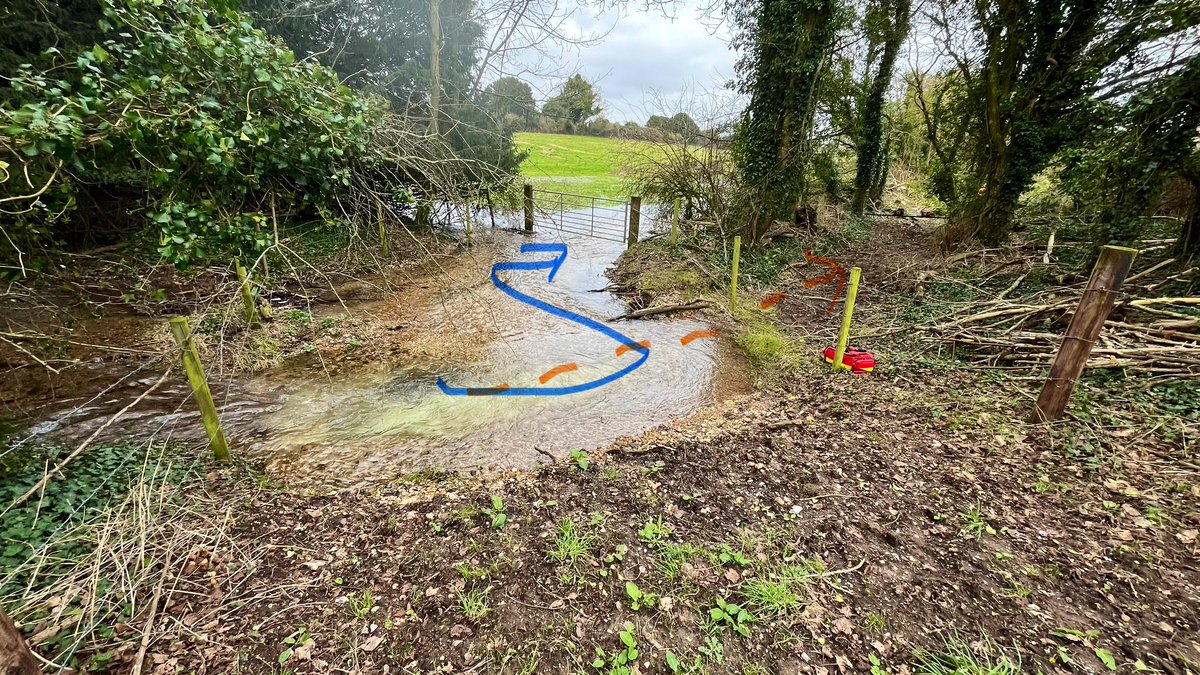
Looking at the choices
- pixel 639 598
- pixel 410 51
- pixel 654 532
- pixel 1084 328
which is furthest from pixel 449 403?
pixel 410 51

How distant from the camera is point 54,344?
449 cm

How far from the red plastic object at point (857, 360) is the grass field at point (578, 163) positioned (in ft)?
22.3

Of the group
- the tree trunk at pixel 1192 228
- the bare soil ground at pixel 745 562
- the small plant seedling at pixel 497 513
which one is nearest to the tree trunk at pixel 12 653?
the bare soil ground at pixel 745 562

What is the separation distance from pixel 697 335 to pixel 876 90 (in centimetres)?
1012

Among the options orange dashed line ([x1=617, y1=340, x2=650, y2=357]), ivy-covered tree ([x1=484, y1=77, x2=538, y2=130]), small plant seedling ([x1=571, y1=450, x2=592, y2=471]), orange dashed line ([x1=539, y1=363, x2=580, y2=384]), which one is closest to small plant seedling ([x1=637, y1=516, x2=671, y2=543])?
small plant seedling ([x1=571, y1=450, x2=592, y2=471])

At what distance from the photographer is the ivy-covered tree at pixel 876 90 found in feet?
32.9

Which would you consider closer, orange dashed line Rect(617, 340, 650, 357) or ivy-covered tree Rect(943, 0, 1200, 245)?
ivy-covered tree Rect(943, 0, 1200, 245)

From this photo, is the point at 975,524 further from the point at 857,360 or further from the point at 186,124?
the point at 186,124

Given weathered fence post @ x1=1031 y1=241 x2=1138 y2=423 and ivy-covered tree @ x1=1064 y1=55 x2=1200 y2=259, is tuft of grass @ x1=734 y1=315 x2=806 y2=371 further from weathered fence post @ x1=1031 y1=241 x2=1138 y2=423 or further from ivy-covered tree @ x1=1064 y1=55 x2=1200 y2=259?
ivy-covered tree @ x1=1064 y1=55 x2=1200 y2=259

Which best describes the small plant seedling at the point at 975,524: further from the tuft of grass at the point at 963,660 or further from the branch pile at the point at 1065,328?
the branch pile at the point at 1065,328

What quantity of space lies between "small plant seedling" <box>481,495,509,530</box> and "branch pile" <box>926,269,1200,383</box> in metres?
5.20

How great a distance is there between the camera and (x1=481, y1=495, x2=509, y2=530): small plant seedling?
10.1 ft

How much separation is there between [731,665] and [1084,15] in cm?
968

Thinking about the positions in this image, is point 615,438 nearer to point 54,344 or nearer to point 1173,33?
point 54,344
